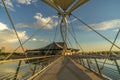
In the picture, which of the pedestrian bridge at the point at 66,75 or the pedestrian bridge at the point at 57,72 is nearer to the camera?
the pedestrian bridge at the point at 57,72

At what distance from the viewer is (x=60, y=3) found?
3072 cm

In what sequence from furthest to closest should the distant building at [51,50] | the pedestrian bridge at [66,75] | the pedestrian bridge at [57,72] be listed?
1. the distant building at [51,50]
2. the pedestrian bridge at [66,75]
3. the pedestrian bridge at [57,72]

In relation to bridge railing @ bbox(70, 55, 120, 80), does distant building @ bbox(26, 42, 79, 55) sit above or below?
above

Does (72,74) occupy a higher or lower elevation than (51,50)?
lower

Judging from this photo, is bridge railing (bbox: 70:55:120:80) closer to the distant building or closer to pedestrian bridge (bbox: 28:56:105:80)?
pedestrian bridge (bbox: 28:56:105:80)

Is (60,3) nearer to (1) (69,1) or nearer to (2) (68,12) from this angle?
(1) (69,1)

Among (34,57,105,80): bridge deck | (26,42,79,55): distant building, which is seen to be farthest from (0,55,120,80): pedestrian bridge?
(26,42,79,55): distant building

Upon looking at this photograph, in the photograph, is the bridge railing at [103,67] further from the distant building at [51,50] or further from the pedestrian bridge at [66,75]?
the distant building at [51,50]

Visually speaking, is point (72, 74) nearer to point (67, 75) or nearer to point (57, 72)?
point (67, 75)

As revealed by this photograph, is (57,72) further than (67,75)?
Yes

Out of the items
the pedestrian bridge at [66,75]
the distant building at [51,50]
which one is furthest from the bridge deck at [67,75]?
the distant building at [51,50]

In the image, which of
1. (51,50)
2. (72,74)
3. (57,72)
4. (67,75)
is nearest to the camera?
(67,75)

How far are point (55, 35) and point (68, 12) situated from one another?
4.20m

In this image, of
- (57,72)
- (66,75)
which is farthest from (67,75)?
(57,72)
